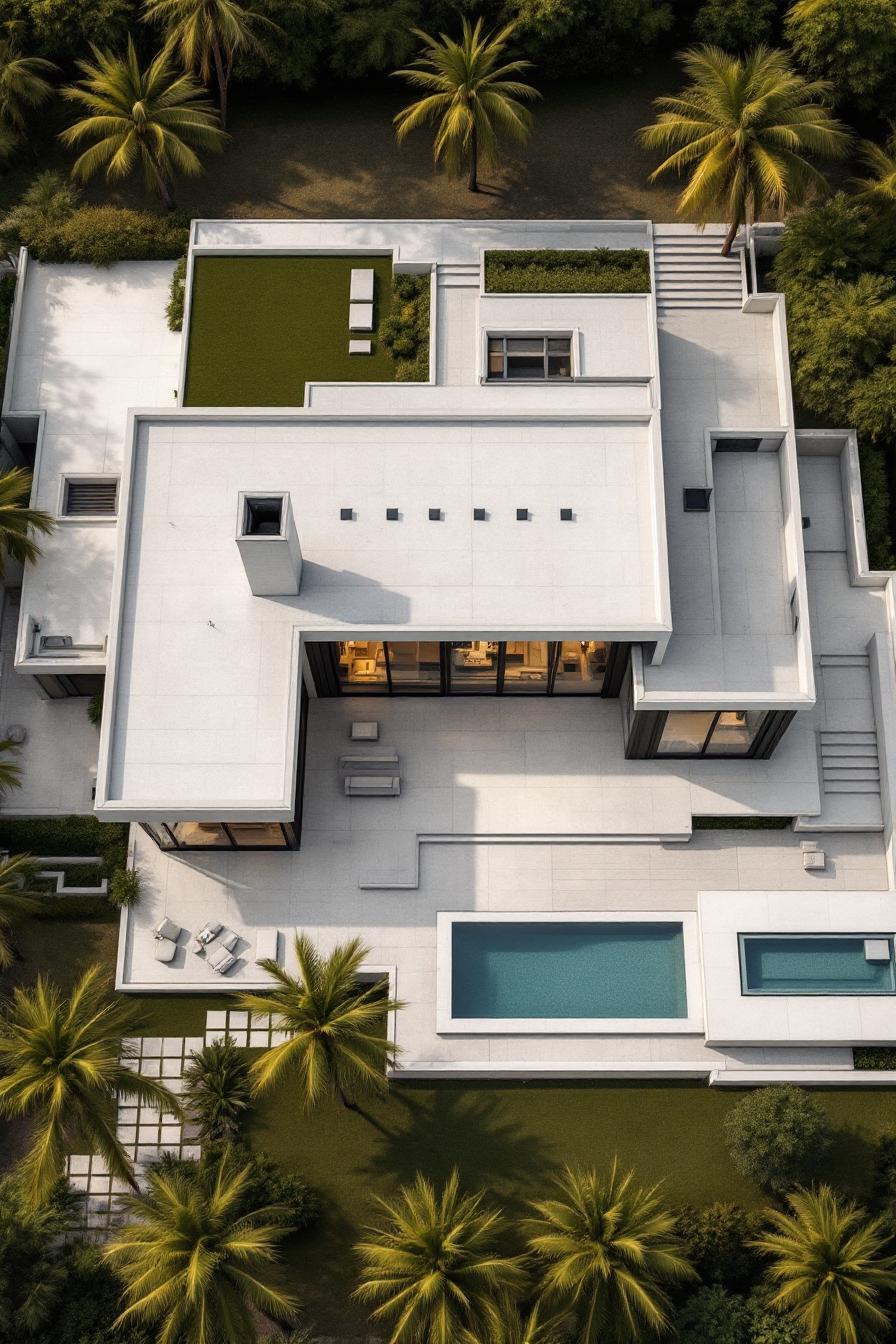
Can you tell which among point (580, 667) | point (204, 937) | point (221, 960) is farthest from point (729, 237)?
point (221, 960)

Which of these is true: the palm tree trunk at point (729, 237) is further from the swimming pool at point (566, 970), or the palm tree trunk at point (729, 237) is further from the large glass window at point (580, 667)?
the swimming pool at point (566, 970)

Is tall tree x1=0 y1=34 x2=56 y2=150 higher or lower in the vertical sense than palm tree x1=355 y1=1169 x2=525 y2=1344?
higher

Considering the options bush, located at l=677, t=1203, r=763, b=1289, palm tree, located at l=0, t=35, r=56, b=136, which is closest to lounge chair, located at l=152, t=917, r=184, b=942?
bush, located at l=677, t=1203, r=763, b=1289

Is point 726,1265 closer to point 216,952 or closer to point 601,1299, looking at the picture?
point 601,1299

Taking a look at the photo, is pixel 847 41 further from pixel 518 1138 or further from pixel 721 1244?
pixel 721 1244

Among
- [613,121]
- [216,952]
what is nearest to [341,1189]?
[216,952]

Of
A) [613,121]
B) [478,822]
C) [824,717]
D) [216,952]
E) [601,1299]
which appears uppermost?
[613,121]

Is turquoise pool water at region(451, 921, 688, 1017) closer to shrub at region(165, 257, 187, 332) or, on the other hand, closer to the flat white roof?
the flat white roof
